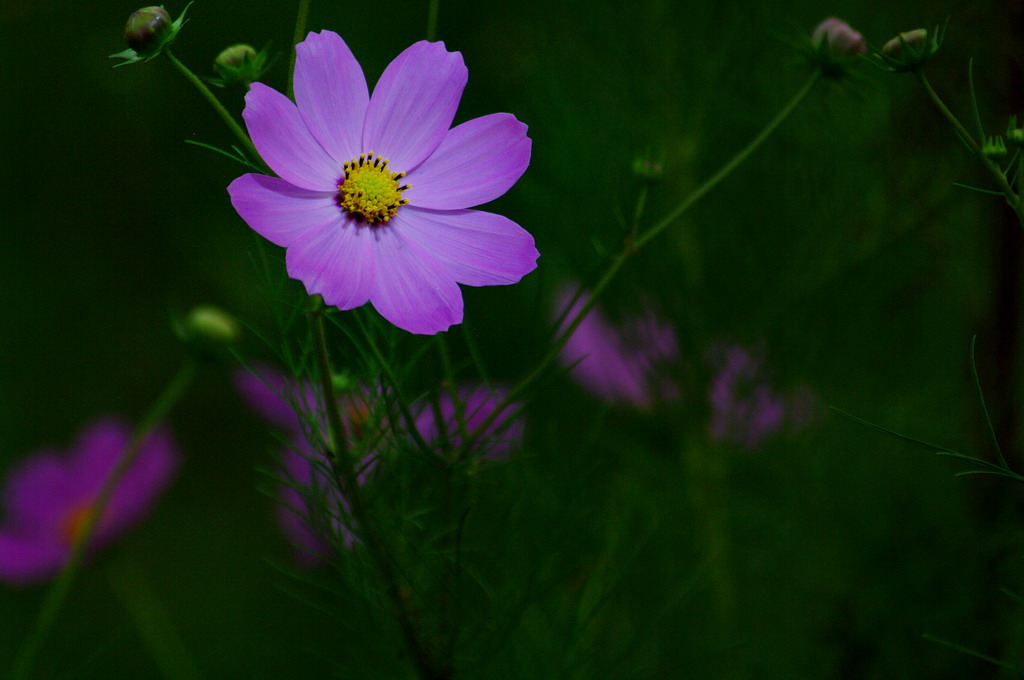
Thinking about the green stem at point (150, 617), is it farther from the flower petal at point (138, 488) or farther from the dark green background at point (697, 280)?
the flower petal at point (138, 488)

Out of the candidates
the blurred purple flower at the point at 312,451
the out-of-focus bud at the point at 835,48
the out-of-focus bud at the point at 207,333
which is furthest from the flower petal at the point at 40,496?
the out-of-focus bud at the point at 835,48

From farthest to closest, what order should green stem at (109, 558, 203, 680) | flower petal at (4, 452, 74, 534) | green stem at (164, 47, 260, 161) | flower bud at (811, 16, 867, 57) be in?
green stem at (109, 558, 203, 680)
flower petal at (4, 452, 74, 534)
flower bud at (811, 16, 867, 57)
green stem at (164, 47, 260, 161)

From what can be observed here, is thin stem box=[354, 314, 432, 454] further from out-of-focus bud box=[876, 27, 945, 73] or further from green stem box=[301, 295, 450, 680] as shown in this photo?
out-of-focus bud box=[876, 27, 945, 73]

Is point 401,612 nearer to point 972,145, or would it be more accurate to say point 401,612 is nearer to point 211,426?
point 972,145

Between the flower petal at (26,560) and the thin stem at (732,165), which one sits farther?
the flower petal at (26,560)

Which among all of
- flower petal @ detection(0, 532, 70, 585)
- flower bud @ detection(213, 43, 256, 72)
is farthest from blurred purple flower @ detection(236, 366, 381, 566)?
flower petal @ detection(0, 532, 70, 585)

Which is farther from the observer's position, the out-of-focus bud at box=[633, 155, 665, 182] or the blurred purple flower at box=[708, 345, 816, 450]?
the blurred purple flower at box=[708, 345, 816, 450]

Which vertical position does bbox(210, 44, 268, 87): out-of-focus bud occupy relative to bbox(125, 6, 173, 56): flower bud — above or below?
below
